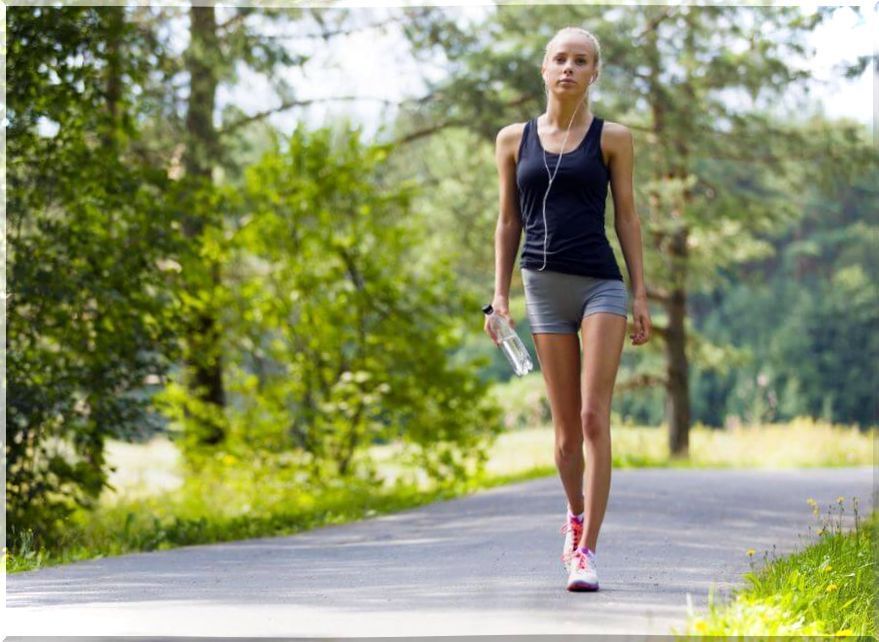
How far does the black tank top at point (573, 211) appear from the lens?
5.04 meters

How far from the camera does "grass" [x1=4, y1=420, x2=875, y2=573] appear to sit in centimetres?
796

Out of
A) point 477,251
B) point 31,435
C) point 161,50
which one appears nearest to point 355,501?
point 31,435

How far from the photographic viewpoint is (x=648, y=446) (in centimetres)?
1938

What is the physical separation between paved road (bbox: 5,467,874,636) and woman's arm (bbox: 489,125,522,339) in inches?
45.1

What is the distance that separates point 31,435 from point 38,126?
2035 mm

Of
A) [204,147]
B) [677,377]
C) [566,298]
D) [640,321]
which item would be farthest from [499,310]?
[677,377]

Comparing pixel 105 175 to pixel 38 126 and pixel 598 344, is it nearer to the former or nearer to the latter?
pixel 38 126

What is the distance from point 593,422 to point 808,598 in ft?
3.26

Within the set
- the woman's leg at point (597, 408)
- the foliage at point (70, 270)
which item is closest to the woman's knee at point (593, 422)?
the woman's leg at point (597, 408)

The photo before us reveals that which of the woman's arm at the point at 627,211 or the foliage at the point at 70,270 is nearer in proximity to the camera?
the woman's arm at the point at 627,211

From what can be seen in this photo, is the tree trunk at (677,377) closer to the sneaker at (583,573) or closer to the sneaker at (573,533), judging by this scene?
the sneaker at (573,533)

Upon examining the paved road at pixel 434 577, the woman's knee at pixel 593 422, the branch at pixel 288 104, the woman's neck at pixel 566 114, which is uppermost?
the branch at pixel 288 104

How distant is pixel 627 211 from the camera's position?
5.19 meters

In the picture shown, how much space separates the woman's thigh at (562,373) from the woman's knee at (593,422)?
0.68 feet
